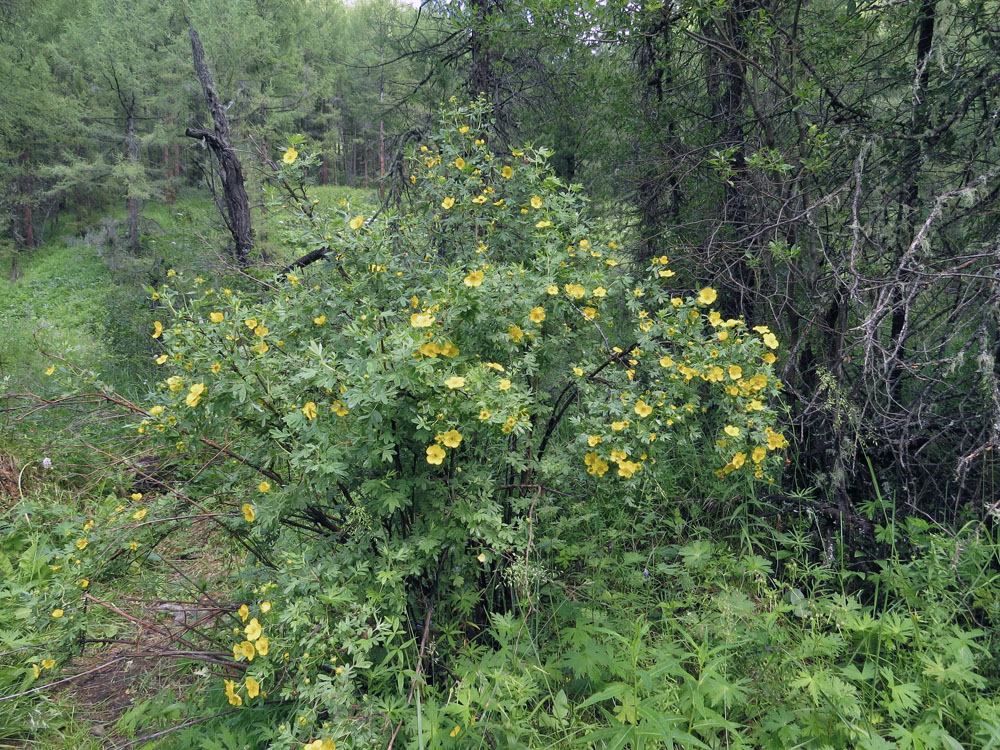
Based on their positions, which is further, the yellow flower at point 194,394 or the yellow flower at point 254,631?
the yellow flower at point 194,394

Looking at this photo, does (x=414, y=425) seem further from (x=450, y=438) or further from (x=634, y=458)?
(x=634, y=458)

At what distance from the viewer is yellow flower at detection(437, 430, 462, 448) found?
65.3 inches

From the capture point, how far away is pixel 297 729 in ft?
4.98

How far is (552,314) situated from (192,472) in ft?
5.11

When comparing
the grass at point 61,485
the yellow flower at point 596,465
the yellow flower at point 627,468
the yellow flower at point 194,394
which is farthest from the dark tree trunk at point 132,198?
the yellow flower at point 627,468

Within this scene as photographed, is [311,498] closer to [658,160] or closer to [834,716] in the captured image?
[834,716]

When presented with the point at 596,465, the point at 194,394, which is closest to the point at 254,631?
the point at 194,394

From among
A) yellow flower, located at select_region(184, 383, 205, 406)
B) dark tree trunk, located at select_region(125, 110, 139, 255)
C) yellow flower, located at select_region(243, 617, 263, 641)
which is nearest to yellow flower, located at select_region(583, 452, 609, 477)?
yellow flower, located at select_region(243, 617, 263, 641)

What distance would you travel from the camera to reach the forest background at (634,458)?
5.73ft

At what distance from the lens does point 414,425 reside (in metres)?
1.83

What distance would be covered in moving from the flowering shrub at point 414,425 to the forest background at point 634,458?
0.02 meters

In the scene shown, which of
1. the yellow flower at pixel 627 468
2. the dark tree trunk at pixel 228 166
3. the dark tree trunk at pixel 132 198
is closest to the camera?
the yellow flower at pixel 627 468

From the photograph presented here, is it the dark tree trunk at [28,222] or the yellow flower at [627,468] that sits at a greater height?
the dark tree trunk at [28,222]

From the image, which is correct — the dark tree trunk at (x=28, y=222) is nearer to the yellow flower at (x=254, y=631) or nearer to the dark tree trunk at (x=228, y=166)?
the dark tree trunk at (x=228, y=166)
